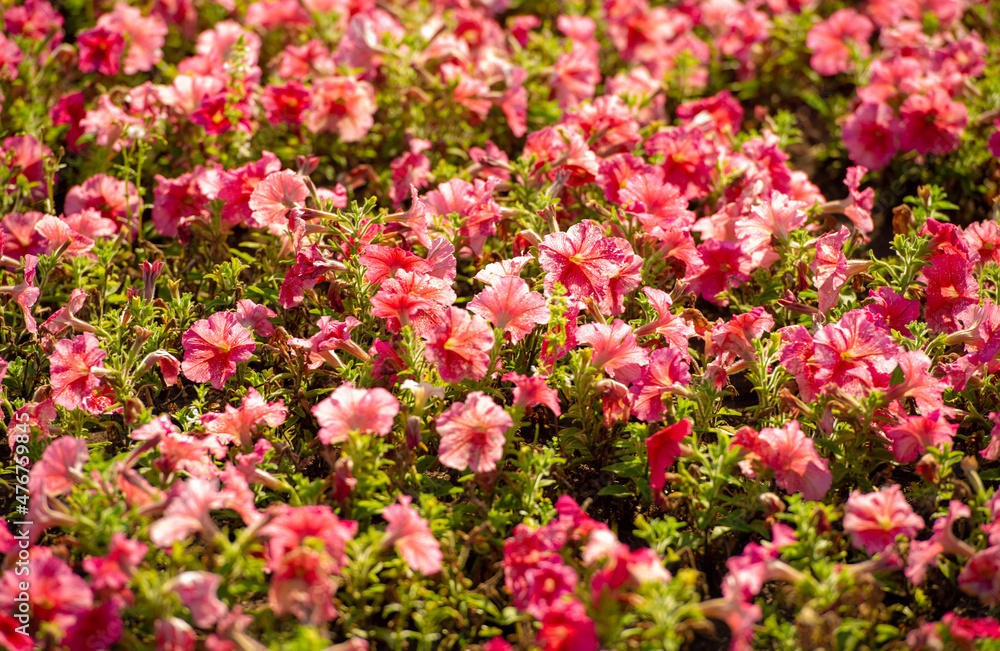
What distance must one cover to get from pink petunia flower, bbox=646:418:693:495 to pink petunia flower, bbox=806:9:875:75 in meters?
2.78

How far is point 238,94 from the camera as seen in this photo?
3.61 metres

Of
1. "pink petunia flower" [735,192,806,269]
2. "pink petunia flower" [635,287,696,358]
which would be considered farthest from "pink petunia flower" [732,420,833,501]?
"pink petunia flower" [735,192,806,269]

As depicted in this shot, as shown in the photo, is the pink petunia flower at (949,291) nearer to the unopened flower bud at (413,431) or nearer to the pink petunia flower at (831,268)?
the pink petunia flower at (831,268)

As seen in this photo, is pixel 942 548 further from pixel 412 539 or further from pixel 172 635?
pixel 172 635

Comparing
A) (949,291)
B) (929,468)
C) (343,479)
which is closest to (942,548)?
(929,468)

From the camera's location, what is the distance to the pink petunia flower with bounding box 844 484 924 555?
2.17 metres

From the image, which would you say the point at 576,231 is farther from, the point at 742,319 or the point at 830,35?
the point at 830,35

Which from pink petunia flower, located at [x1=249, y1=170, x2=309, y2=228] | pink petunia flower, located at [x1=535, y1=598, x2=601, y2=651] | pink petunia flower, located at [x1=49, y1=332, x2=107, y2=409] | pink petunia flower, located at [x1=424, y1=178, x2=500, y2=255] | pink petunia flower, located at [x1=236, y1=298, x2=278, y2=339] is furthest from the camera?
pink petunia flower, located at [x1=424, y1=178, x2=500, y2=255]

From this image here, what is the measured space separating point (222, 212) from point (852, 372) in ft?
7.20

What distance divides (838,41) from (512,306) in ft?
9.61

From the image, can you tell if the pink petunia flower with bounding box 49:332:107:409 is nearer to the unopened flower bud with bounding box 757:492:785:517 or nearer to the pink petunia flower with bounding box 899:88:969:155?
the unopened flower bud with bounding box 757:492:785:517

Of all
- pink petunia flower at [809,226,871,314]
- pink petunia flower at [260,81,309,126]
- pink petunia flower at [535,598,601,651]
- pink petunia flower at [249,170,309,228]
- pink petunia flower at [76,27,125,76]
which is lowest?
pink petunia flower at [535,598,601,651]

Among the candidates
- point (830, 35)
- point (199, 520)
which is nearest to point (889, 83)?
point (830, 35)

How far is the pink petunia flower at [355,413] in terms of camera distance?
7.59 feet
